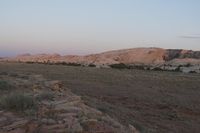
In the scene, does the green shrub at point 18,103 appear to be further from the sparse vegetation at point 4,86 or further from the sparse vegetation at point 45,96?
the sparse vegetation at point 4,86

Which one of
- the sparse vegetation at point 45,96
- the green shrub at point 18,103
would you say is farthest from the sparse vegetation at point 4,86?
A: the green shrub at point 18,103

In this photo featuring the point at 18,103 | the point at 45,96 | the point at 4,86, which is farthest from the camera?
the point at 4,86

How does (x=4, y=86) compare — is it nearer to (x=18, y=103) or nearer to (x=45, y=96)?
(x=45, y=96)

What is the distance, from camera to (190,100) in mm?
19344

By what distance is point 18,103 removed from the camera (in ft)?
29.2

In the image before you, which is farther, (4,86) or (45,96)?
(4,86)

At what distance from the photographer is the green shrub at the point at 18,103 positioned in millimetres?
8781

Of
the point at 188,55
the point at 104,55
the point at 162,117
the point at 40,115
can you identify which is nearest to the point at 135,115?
the point at 162,117

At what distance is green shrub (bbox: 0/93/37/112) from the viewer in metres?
8.78

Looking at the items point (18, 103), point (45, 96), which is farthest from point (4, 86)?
point (18, 103)

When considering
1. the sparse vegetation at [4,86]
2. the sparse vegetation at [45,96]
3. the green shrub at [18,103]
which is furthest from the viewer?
the sparse vegetation at [4,86]

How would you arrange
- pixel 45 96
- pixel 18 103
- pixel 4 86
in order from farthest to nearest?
1. pixel 4 86
2. pixel 45 96
3. pixel 18 103

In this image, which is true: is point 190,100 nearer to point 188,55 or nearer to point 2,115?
point 2,115

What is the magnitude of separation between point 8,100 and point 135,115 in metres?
5.73
